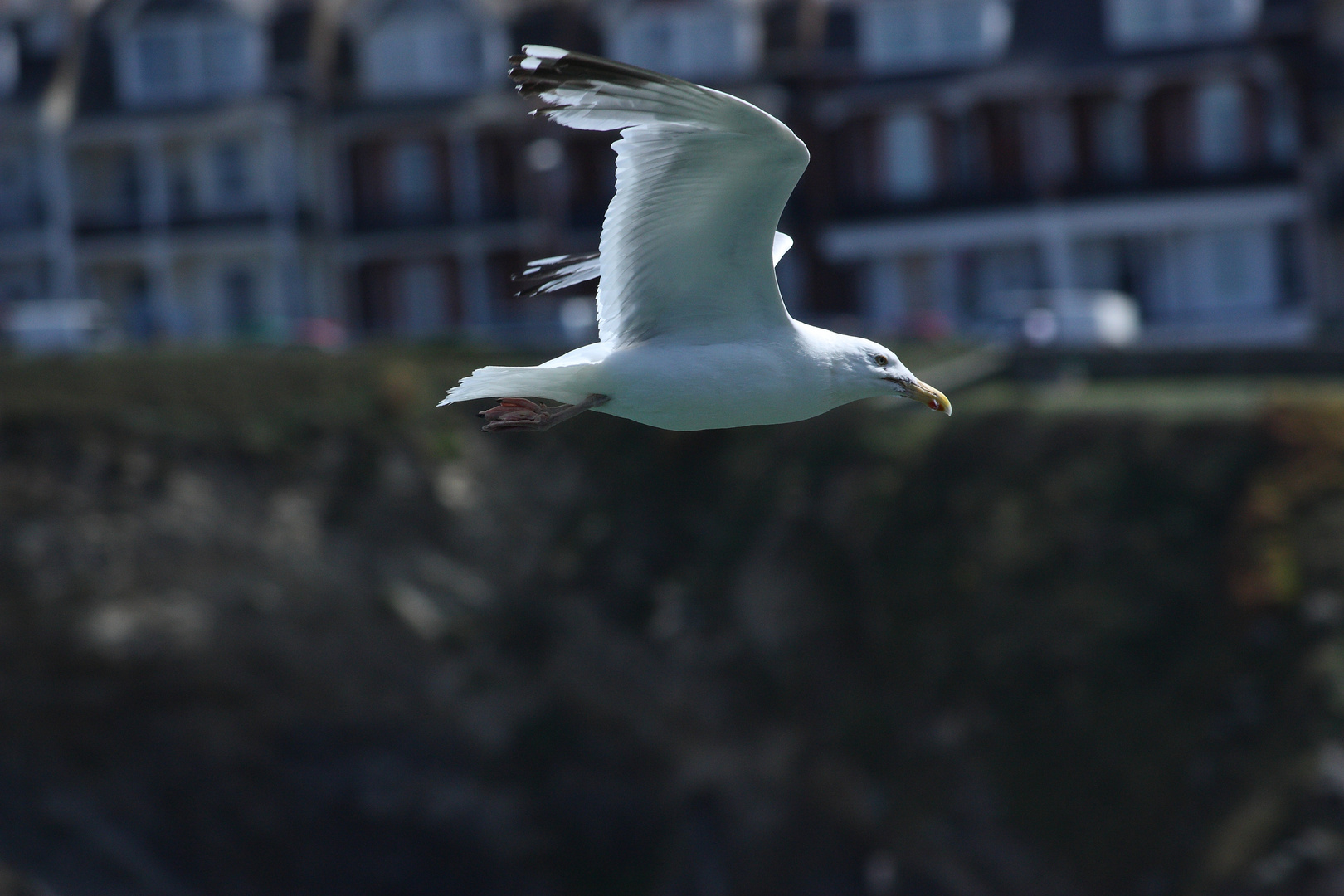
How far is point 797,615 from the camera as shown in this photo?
2431cm

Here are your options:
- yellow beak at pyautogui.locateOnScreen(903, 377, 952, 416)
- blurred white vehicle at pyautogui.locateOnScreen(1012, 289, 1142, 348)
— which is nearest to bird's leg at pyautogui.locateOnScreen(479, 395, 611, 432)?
yellow beak at pyautogui.locateOnScreen(903, 377, 952, 416)

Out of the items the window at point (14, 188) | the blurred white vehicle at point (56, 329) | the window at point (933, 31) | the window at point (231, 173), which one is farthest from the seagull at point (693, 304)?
the window at point (14, 188)

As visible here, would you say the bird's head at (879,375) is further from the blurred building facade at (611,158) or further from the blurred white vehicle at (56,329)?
the blurred white vehicle at (56,329)

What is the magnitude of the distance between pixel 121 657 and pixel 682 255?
1870cm

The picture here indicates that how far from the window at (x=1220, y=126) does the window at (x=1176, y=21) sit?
4.09 ft

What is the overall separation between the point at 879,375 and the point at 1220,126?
33448 millimetres

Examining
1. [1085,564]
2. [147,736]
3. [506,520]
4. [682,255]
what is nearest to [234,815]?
[147,736]

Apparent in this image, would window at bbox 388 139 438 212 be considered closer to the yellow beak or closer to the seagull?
the seagull

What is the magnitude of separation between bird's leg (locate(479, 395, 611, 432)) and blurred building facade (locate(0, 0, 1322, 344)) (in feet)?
88.2

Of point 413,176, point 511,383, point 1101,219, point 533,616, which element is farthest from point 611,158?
point 511,383

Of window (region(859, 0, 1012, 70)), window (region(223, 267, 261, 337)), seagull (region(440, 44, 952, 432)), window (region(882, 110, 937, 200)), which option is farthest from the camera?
window (region(223, 267, 261, 337))

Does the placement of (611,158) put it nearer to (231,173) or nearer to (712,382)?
(231,173)

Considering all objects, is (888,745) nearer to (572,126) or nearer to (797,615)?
(797,615)

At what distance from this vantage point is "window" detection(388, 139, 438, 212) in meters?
43.9
